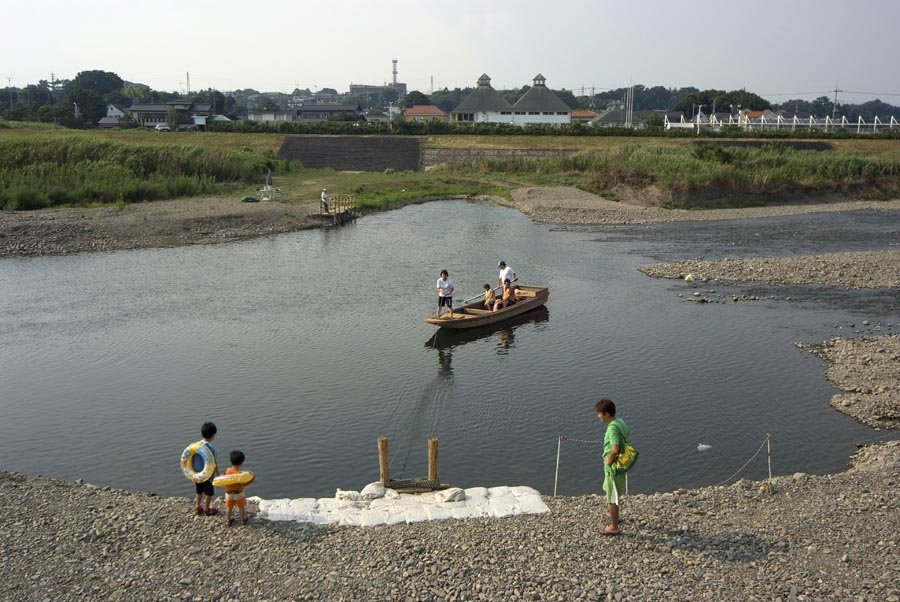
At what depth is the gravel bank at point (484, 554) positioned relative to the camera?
1029 centimetres

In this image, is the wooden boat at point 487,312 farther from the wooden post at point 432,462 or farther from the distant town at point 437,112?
the distant town at point 437,112

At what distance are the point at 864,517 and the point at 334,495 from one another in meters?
9.29

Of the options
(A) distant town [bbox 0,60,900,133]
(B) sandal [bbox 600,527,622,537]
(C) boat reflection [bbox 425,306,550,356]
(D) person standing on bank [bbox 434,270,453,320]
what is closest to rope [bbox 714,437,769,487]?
(B) sandal [bbox 600,527,622,537]

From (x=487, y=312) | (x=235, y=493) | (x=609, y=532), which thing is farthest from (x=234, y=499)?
(x=487, y=312)

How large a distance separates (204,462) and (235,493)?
726 millimetres

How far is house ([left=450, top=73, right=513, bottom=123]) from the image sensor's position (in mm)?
114562

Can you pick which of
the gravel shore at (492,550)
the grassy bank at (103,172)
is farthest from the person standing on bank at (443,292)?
the grassy bank at (103,172)

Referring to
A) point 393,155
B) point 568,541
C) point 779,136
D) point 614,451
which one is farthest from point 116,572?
point 779,136

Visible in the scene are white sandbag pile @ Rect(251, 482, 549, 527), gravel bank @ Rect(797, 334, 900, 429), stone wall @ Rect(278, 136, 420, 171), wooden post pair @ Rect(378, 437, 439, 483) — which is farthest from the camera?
stone wall @ Rect(278, 136, 420, 171)

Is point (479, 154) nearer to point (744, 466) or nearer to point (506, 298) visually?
point (506, 298)

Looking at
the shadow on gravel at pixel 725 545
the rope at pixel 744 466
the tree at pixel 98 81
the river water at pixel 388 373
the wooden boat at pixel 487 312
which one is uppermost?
the tree at pixel 98 81

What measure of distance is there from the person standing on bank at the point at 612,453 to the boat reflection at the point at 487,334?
11500mm

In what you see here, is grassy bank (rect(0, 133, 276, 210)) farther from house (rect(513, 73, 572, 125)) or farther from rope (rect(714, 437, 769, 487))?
house (rect(513, 73, 572, 125))

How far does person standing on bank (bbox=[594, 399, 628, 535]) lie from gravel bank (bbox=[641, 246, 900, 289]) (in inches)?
934
